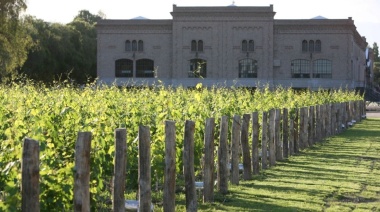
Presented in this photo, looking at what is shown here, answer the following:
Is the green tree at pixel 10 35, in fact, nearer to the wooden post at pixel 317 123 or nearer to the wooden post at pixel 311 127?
the wooden post at pixel 317 123

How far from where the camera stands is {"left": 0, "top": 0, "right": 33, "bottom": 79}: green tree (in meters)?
40.2

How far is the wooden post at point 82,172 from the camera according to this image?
23.4 ft

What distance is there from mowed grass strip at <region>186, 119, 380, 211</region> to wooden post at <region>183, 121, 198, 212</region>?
0.57m

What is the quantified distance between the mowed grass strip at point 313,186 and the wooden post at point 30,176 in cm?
465

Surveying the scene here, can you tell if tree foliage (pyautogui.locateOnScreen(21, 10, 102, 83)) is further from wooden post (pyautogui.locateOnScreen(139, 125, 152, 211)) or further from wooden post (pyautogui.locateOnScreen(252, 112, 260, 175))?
wooden post (pyautogui.locateOnScreen(139, 125, 152, 211))

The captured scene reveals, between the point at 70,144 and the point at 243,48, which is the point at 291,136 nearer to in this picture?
the point at 70,144

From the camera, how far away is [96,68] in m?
71.8

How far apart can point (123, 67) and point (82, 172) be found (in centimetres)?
6028

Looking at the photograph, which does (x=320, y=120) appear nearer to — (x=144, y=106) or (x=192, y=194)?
(x=144, y=106)

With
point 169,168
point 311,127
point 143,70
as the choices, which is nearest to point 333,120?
point 311,127

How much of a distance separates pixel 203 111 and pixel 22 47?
28.2m

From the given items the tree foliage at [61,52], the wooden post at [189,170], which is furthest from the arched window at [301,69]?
the wooden post at [189,170]

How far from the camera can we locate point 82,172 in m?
7.19

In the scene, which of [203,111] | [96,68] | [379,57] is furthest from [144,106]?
[379,57]
